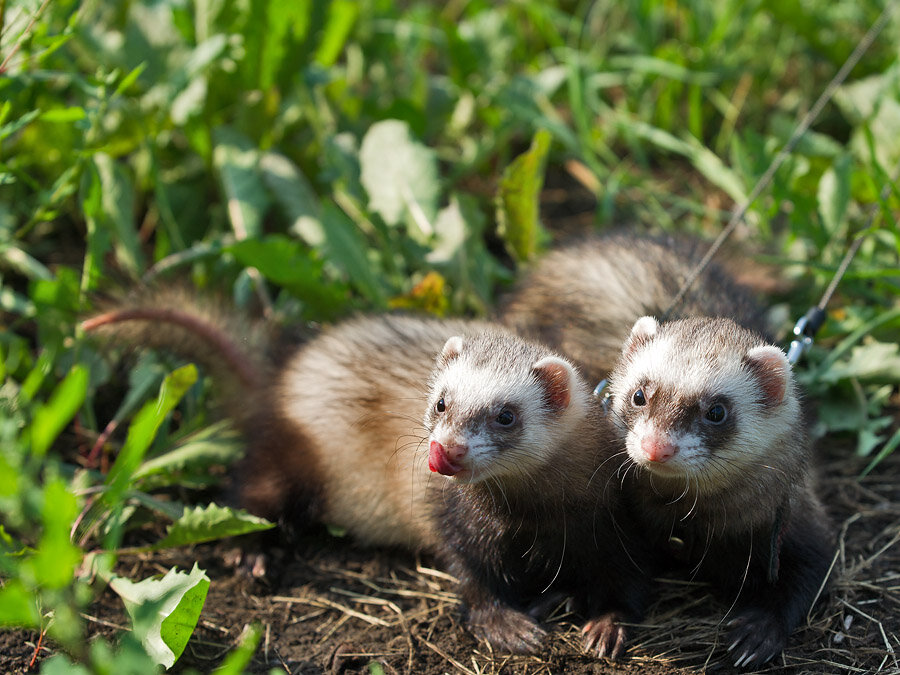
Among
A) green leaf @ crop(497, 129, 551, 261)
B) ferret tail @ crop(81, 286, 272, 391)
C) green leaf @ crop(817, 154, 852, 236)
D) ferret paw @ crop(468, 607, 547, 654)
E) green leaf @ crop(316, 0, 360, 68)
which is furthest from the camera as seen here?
green leaf @ crop(316, 0, 360, 68)

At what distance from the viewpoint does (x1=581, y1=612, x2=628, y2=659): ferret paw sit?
311cm

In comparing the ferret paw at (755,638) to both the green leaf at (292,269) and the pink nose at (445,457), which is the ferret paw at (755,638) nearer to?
the pink nose at (445,457)

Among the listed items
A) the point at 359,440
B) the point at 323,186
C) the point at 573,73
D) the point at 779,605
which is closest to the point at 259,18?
Answer: the point at 323,186

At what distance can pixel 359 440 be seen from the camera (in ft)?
12.3

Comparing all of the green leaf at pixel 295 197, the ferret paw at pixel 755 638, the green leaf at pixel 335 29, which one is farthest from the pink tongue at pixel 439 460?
the green leaf at pixel 335 29

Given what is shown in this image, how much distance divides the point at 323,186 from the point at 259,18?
984 millimetres

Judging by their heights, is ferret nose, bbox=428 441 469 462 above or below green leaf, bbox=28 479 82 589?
below

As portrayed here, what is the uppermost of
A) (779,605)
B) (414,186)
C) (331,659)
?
(414,186)

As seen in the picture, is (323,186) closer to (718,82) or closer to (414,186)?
(414,186)

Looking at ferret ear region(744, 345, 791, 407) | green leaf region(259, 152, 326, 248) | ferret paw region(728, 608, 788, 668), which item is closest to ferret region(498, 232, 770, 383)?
ferret ear region(744, 345, 791, 407)

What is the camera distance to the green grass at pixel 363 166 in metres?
4.12

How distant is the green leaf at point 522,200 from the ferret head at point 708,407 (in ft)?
5.76

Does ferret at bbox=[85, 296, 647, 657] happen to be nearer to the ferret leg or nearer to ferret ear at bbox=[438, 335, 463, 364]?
ferret ear at bbox=[438, 335, 463, 364]

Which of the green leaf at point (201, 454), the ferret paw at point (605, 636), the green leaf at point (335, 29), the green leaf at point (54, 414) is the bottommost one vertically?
the ferret paw at point (605, 636)
